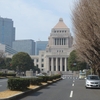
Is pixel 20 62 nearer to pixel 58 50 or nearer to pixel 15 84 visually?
pixel 58 50

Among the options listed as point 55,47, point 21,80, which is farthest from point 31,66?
point 21,80

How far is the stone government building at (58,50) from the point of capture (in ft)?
432

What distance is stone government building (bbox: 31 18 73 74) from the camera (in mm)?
131625

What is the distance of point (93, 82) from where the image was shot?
23969mm

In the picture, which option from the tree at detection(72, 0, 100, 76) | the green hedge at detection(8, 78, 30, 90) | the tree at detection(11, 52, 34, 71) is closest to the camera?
the green hedge at detection(8, 78, 30, 90)

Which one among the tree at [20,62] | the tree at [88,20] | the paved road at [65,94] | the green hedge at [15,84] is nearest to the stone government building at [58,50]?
the tree at [20,62]

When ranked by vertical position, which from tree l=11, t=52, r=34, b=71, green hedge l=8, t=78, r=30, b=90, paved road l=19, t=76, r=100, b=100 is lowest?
paved road l=19, t=76, r=100, b=100

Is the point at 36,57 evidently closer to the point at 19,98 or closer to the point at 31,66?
the point at 31,66

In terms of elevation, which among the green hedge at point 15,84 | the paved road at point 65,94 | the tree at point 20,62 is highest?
the tree at point 20,62

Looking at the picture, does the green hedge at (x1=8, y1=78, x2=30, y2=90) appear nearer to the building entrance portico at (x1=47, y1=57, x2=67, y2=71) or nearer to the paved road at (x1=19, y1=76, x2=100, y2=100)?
the paved road at (x1=19, y1=76, x2=100, y2=100)

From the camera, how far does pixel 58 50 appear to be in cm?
13850

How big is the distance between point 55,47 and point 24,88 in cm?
12132

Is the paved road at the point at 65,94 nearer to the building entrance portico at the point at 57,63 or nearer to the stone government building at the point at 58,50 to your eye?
the stone government building at the point at 58,50

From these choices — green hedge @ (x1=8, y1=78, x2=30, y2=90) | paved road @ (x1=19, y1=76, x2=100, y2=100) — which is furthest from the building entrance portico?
green hedge @ (x1=8, y1=78, x2=30, y2=90)
